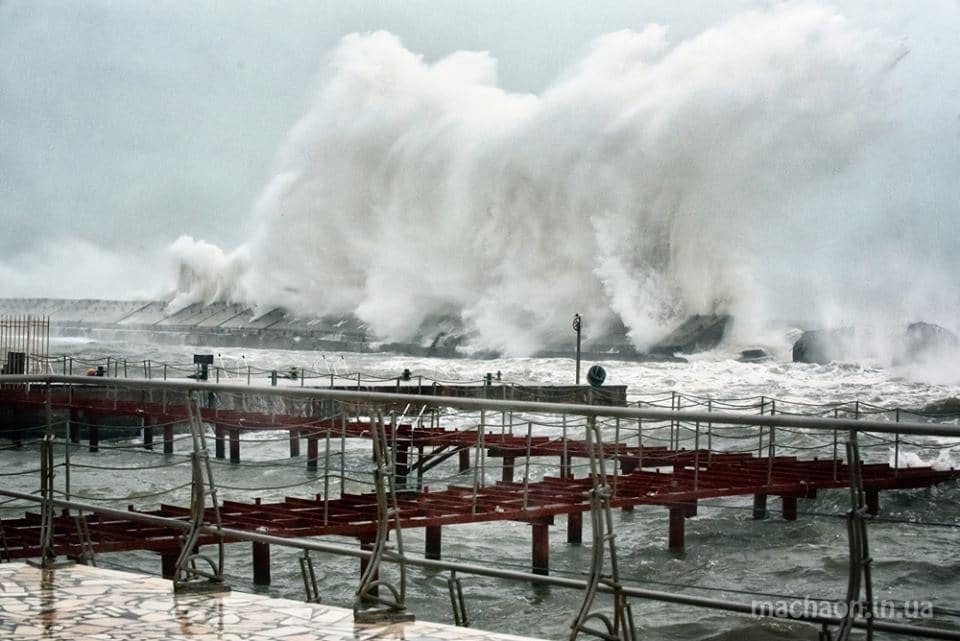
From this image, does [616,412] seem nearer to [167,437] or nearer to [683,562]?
[683,562]

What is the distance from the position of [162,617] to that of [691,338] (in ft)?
193

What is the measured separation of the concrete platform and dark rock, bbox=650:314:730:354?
57.8 meters

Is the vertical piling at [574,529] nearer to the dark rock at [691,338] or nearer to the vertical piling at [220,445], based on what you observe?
the vertical piling at [220,445]

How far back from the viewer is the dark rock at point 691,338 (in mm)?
61156

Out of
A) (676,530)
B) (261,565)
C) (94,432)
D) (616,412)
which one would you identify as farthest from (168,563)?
(94,432)

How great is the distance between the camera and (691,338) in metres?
61.3

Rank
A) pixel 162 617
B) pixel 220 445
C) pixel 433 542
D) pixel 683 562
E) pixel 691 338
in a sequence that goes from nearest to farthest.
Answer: pixel 162 617 → pixel 683 562 → pixel 433 542 → pixel 220 445 → pixel 691 338

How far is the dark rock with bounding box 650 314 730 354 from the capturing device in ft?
201

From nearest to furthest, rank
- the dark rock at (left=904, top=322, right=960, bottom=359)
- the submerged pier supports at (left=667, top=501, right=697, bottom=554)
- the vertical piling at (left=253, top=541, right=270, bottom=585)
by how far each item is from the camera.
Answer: the vertical piling at (left=253, top=541, right=270, bottom=585) → the submerged pier supports at (left=667, top=501, right=697, bottom=554) → the dark rock at (left=904, top=322, right=960, bottom=359)

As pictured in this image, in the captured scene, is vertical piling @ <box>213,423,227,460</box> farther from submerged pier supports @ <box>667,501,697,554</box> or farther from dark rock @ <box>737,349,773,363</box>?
dark rock @ <box>737,349,773,363</box>

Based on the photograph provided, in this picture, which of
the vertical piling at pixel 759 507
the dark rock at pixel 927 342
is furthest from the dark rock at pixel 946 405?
the vertical piling at pixel 759 507

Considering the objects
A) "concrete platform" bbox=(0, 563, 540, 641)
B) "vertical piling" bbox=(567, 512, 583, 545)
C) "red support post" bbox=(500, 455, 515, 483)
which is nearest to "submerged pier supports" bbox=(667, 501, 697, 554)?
"vertical piling" bbox=(567, 512, 583, 545)

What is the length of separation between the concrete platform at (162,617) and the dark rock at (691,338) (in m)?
57.8

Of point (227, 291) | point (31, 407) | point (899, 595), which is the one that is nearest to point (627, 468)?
point (899, 595)
